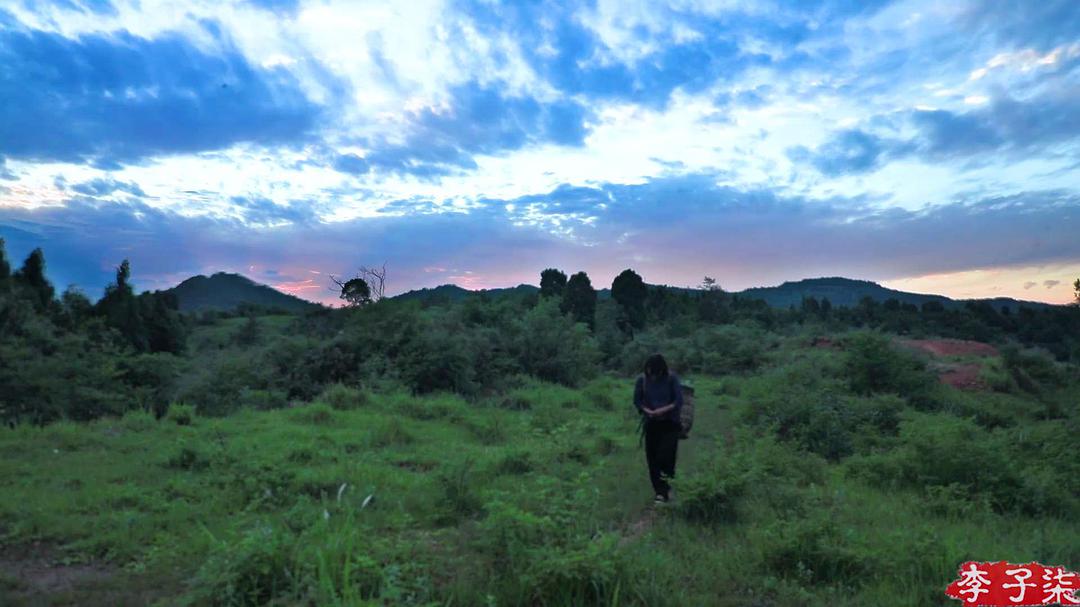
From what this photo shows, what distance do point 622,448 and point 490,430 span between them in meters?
2.60

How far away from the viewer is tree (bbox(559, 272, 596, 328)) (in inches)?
1674

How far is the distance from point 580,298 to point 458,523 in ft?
125

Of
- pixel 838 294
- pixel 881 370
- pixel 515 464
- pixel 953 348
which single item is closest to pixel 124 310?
pixel 515 464

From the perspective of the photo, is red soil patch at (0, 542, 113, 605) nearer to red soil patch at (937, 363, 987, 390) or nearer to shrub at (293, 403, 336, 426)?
shrub at (293, 403, 336, 426)

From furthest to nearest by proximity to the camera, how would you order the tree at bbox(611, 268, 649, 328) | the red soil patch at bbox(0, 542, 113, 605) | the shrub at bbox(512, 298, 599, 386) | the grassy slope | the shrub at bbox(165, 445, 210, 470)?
the tree at bbox(611, 268, 649, 328), the shrub at bbox(512, 298, 599, 386), the shrub at bbox(165, 445, 210, 470), the red soil patch at bbox(0, 542, 113, 605), the grassy slope

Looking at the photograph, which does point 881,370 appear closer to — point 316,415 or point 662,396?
point 662,396

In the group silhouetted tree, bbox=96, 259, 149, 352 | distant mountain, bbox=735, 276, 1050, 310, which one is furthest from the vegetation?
distant mountain, bbox=735, 276, 1050, 310

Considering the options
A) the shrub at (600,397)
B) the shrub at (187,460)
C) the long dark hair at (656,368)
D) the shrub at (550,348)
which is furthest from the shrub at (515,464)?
the shrub at (550,348)

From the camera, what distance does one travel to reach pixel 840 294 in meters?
65.2

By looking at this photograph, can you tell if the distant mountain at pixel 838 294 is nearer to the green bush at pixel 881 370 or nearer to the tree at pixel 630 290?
the tree at pixel 630 290

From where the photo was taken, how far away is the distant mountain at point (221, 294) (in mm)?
46312

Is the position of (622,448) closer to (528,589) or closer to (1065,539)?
(1065,539)

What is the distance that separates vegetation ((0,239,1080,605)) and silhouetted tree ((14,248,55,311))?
891 centimetres

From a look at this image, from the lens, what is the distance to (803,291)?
69500 mm
